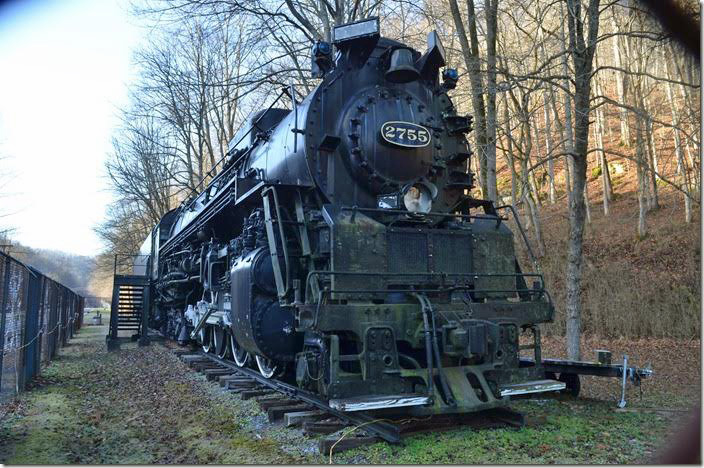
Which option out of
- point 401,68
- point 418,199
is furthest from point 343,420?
point 401,68

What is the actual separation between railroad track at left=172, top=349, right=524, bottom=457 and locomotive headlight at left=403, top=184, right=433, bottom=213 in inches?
102

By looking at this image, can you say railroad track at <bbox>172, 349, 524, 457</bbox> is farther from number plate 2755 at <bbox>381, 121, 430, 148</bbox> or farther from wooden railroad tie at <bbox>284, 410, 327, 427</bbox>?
number plate 2755 at <bbox>381, 121, 430, 148</bbox>

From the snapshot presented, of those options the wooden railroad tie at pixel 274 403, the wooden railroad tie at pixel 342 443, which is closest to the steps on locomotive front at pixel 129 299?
the wooden railroad tie at pixel 274 403

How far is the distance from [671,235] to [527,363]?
49.7 feet

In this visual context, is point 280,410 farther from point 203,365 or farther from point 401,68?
point 203,365

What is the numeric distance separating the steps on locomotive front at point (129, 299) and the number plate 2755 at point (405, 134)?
45.5 feet

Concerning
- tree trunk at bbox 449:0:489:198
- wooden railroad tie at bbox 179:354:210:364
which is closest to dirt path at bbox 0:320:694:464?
wooden railroad tie at bbox 179:354:210:364

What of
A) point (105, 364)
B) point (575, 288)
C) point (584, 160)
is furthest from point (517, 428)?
point (105, 364)

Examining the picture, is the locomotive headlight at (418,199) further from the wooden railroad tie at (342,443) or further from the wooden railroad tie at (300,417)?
the wooden railroad tie at (342,443)

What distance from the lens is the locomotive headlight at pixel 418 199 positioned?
7492 mm

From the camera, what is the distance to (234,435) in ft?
20.7

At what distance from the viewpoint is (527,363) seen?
8.09 meters

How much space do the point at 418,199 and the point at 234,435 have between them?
368 centimetres

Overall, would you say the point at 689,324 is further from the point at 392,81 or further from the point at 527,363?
the point at 392,81
